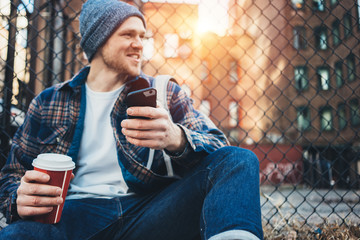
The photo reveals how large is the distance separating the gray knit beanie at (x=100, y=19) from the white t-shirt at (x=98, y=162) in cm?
48

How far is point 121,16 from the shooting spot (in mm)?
1839

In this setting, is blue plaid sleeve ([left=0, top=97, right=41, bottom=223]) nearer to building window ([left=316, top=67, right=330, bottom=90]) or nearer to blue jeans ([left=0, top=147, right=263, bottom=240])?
blue jeans ([left=0, top=147, right=263, bottom=240])

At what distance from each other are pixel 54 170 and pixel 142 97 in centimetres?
46

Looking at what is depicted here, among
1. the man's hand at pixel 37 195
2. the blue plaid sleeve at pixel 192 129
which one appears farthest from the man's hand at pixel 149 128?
the man's hand at pixel 37 195

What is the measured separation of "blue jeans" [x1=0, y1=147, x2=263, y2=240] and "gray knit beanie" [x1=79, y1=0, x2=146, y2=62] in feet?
3.59

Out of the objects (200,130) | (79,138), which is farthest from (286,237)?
(79,138)

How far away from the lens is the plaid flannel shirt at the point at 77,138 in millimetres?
1328

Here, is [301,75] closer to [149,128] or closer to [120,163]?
[120,163]

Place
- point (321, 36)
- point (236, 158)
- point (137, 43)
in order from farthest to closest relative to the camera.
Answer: point (321, 36) < point (137, 43) < point (236, 158)

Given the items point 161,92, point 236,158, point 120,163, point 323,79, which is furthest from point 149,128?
point 323,79

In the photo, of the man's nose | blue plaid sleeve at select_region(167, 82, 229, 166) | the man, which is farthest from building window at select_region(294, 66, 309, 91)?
the man

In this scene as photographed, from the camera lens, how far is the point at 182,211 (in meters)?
1.24

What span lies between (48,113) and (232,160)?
1174 millimetres

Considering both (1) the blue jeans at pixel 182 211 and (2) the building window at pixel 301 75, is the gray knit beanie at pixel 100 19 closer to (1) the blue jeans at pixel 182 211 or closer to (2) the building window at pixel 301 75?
(1) the blue jeans at pixel 182 211
